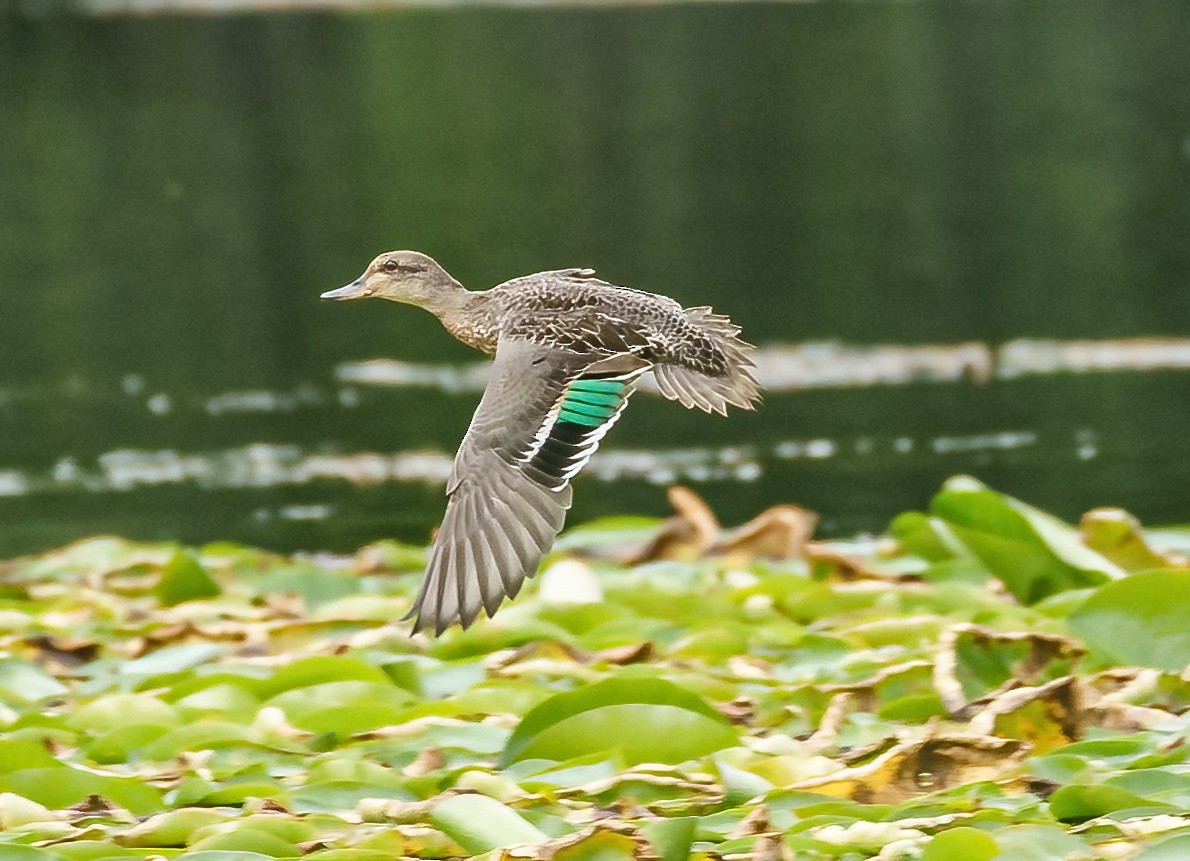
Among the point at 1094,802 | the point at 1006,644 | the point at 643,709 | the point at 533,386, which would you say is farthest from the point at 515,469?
the point at 1094,802

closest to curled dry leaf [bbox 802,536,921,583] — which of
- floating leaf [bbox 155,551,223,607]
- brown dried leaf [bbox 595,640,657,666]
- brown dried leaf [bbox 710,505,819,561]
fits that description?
brown dried leaf [bbox 710,505,819,561]

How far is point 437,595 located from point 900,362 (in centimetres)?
1179

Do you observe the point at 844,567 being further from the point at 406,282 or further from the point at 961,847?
the point at 961,847

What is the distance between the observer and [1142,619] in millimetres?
6531

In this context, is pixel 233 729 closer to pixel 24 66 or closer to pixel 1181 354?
pixel 1181 354

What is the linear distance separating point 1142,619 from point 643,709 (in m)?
1.53

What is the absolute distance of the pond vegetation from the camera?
5.18 meters

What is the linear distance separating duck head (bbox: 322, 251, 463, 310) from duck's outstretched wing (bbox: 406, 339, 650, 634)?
31.2 inches

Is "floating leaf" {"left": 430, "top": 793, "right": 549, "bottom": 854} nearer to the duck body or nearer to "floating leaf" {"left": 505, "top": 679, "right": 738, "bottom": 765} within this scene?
"floating leaf" {"left": 505, "top": 679, "right": 738, "bottom": 765}

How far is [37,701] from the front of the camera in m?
7.03

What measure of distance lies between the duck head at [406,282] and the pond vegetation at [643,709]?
106cm

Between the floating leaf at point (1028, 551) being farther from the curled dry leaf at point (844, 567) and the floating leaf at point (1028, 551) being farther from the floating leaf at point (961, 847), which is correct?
the floating leaf at point (961, 847)

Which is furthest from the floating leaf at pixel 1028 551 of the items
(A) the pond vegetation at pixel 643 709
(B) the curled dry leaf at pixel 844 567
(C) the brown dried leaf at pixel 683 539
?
(C) the brown dried leaf at pixel 683 539

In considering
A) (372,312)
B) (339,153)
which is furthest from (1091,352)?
(339,153)
